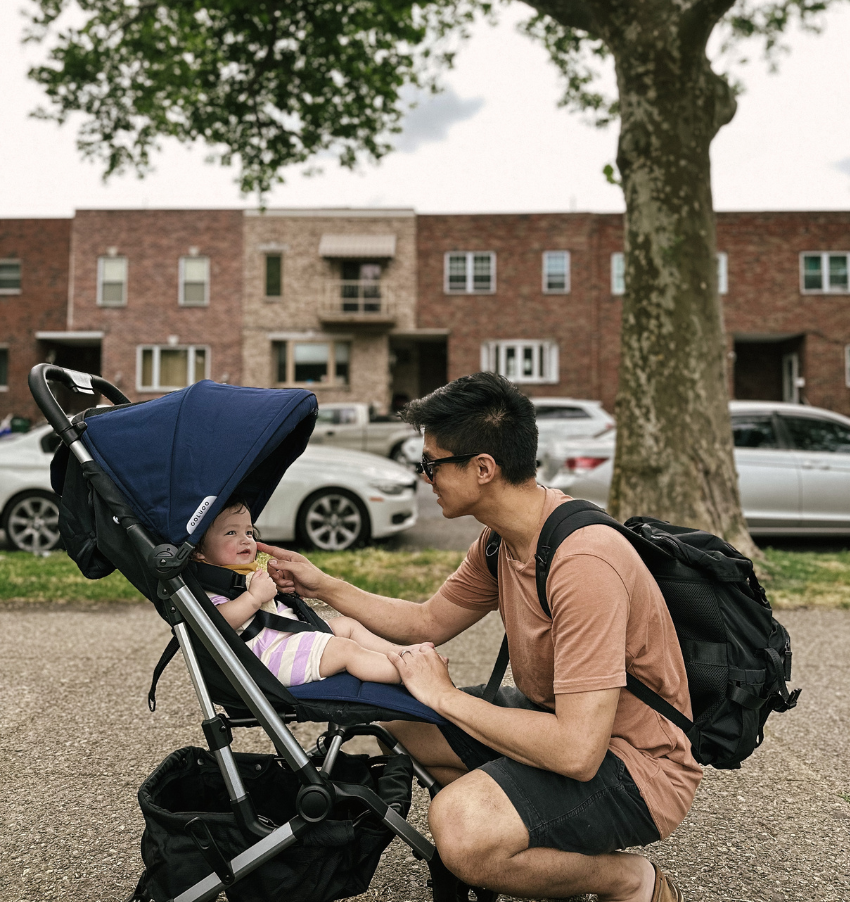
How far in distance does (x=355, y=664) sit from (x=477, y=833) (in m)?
0.56

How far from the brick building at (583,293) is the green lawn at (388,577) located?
22.4 meters

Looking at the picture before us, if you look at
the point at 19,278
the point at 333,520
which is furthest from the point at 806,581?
the point at 19,278

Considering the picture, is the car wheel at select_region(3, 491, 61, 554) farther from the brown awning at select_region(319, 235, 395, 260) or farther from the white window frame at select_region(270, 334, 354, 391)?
the brown awning at select_region(319, 235, 395, 260)

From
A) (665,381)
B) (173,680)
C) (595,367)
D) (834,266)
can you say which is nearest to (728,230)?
(834,266)

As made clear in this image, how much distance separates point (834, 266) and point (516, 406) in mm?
32259

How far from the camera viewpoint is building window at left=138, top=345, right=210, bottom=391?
31.2 m

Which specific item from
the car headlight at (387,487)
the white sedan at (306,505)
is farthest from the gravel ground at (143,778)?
the car headlight at (387,487)

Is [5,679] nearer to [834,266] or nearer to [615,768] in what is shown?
[615,768]

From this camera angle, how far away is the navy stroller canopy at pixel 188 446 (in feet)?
7.98

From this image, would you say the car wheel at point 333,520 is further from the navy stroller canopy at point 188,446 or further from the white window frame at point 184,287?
the white window frame at point 184,287

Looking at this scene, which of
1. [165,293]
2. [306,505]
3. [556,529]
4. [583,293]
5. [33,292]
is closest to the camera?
[556,529]

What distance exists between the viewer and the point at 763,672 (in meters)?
2.38

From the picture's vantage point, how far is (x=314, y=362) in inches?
1243

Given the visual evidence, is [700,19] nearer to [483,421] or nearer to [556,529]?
[483,421]
